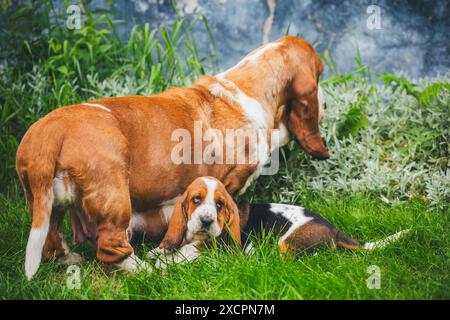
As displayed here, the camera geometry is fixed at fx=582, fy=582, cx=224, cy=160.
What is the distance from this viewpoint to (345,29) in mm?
6016

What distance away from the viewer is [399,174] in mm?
4488

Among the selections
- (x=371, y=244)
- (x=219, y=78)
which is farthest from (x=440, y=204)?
(x=219, y=78)

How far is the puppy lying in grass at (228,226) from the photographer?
323 centimetres

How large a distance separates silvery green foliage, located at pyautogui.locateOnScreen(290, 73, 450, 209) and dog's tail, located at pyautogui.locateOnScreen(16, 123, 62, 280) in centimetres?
222

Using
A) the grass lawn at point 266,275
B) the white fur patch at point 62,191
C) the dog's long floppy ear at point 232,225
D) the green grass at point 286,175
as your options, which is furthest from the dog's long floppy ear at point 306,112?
the white fur patch at point 62,191

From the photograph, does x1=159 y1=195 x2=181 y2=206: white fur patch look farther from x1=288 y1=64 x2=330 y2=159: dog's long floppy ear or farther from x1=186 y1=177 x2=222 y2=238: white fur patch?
x1=288 y1=64 x2=330 y2=159: dog's long floppy ear

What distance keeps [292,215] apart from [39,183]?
5.00 feet

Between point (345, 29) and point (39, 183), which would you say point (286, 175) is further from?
point (39, 183)

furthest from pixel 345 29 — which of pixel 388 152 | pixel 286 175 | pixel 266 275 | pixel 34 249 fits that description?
pixel 34 249

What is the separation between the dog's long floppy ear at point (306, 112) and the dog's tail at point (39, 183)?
165 cm

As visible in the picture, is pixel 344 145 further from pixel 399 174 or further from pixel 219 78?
pixel 219 78

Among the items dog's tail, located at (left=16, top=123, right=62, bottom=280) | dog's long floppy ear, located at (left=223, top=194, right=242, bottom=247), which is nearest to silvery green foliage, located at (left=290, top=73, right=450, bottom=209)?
dog's long floppy ear, located at (left=223, top=194, right=242, bottom=247)

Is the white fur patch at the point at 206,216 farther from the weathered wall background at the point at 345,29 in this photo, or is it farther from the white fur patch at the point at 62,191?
the weathered wall background at the point at 345,29

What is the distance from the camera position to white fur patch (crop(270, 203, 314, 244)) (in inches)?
138
